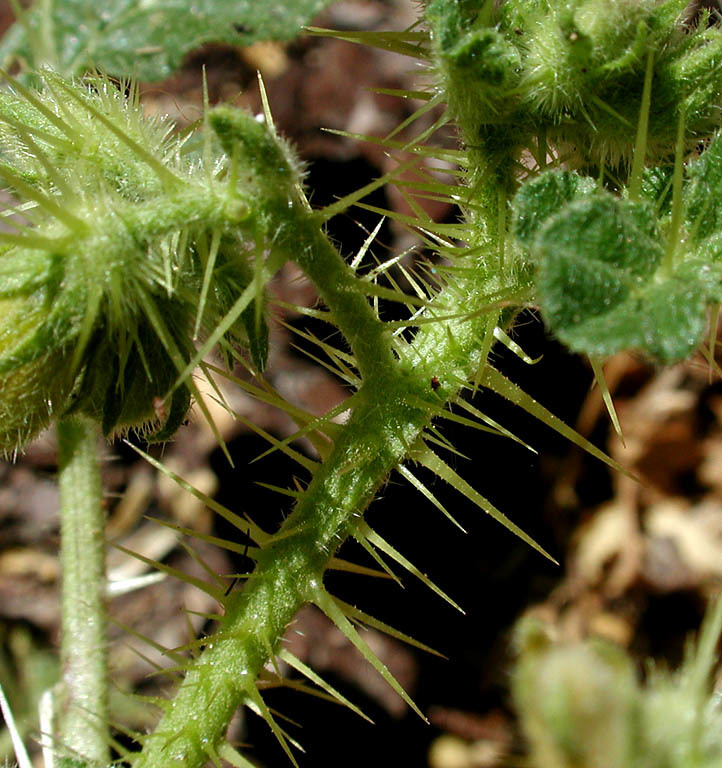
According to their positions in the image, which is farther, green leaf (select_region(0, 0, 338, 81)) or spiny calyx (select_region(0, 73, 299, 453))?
green leaf (select_region(0, 0, 338, 81))

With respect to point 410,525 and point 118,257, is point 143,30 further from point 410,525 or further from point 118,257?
point 410,525

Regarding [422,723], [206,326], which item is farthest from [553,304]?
[422,723]

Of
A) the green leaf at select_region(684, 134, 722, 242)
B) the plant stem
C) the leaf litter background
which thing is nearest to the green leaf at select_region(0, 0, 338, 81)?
the leaf litter background

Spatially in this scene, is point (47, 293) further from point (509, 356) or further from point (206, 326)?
point (509, 356)

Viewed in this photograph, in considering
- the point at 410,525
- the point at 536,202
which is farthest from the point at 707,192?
the point at 410,525

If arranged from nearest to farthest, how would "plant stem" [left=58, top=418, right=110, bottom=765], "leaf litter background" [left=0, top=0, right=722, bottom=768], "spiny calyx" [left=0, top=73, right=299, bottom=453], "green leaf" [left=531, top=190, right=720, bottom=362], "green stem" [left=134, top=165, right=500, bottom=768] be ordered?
"green leaf" [left=531, top=190, right=720, bottom=362]
"spiny calyx" [left=0, top=73, right=299, bottom=453]
"green stem" [left=134, top=165, right=500, bottom=768]
"plant stem" [left=58, top=418, right=110, bottom=765]
"leaf litter background" [left=0, top=0, right=722, bottom=768]

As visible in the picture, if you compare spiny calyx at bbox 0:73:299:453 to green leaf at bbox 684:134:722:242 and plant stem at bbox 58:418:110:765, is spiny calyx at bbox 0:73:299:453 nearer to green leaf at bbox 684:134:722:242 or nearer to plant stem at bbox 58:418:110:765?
green leaf at bbox 684:134:722:242
